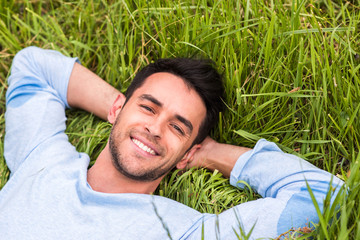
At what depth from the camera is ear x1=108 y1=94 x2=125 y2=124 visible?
307cm

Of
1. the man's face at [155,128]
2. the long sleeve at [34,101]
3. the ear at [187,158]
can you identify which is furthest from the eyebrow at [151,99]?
the long sleeve at [34,101]

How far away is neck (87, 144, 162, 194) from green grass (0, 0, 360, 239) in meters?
0.26

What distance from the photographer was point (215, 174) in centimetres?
301

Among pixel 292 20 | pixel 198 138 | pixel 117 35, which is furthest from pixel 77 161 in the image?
pixel 292 20

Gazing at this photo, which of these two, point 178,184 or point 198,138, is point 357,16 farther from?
point 178,184

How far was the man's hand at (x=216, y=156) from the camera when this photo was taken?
2.97 meters

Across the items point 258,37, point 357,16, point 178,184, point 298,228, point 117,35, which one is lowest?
point 178,184

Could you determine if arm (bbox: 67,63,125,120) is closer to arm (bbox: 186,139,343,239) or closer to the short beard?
the short beard

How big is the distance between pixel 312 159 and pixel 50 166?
6.08 feet

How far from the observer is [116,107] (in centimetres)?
308

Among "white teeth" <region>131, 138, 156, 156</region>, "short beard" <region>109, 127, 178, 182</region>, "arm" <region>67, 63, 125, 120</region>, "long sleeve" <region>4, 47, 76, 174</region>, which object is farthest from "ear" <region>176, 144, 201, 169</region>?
"long sleeve" <region>4, 47, 76, 174</region>

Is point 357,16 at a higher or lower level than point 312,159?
higher

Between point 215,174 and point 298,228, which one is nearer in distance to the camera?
point 298,228

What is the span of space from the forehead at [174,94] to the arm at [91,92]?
0.39 meters
